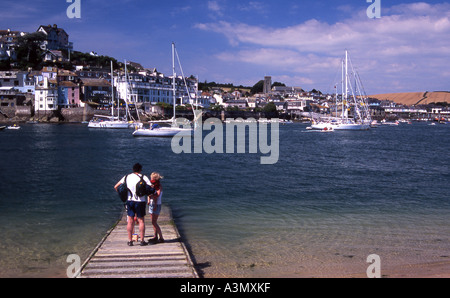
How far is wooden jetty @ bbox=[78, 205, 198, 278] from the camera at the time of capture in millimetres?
7723

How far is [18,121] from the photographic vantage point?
97938 millimetres

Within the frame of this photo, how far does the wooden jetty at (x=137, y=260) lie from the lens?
772cm

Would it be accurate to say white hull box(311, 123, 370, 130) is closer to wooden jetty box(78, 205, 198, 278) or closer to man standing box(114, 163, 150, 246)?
wooden jetty box(78, 205, 198, 278)

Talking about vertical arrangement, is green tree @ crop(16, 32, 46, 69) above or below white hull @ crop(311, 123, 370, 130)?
above

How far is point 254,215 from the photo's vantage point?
1451 cm

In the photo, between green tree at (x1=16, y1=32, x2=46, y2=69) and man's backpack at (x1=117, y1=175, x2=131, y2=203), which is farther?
green tree at (x1=16, y1=32, x2=46, y2=69)

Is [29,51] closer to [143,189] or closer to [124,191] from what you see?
[124,191]

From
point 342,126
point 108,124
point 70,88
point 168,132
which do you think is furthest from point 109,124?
point 342,126

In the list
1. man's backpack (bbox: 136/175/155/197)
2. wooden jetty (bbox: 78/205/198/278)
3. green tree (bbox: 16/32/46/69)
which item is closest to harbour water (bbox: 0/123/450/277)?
wooden jetty (bbox: 78/205/198/278)

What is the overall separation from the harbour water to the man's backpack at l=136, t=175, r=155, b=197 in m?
2.17

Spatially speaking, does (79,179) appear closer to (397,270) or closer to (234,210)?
(234,210)

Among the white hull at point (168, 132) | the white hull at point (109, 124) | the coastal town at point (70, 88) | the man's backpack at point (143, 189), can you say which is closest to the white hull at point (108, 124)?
the white hull at point (109, 124)

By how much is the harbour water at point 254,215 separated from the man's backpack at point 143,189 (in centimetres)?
217

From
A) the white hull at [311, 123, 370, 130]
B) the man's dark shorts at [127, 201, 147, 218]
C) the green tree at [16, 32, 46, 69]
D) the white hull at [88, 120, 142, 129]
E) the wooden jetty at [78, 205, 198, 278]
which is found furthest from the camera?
the green tree at [16, 32, 46, 69]
